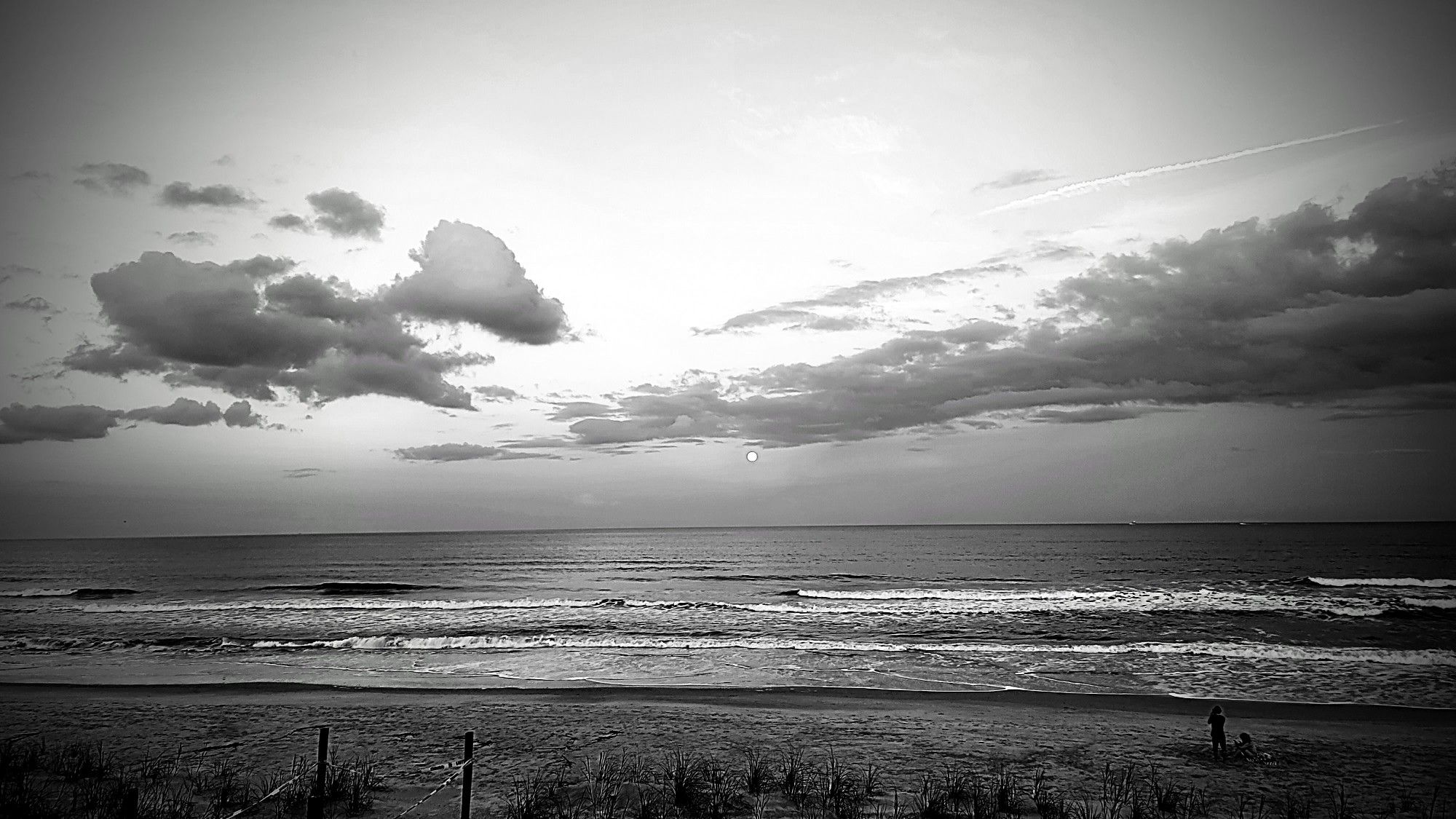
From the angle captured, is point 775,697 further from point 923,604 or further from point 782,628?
point 923,604

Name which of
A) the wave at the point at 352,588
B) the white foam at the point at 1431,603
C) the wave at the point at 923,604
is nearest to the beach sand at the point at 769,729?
the wave at the point at 923,604

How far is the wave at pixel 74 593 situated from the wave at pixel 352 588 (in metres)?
9.33

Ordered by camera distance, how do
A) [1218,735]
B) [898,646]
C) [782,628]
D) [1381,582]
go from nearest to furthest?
[1218,735]
[898,646]
[782,628]
[1381,582]

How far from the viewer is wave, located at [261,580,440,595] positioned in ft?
172

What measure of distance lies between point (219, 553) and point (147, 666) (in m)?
109

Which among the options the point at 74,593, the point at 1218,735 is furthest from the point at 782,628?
the point at 74,593

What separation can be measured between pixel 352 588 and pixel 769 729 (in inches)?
1928

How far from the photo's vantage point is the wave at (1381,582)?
48.0m

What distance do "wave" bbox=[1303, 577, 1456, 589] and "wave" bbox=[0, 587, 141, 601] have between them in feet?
282

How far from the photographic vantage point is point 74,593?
2072 inches

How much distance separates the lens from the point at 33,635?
30.3 m

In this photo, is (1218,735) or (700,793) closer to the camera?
(700,793)

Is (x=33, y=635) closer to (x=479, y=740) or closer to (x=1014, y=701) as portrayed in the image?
(x=479, y=740)

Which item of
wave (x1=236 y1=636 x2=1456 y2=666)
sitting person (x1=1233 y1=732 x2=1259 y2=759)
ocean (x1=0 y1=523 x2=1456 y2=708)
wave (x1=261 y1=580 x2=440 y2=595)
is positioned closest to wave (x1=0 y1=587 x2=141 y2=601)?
ocean (x1=0 y1=523 x2=1456 y2=708)
